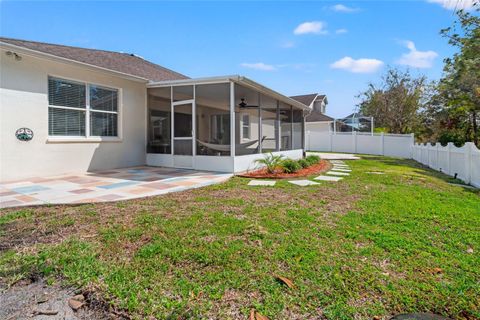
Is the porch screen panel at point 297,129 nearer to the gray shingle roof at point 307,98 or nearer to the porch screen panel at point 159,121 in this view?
the porch screen panel at point 159,121

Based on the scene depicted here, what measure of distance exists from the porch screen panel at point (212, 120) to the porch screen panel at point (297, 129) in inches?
166

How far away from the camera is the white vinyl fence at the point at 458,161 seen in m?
6.86

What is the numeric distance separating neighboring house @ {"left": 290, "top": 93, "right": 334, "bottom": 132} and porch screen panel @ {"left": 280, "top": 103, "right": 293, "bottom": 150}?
1044 centimetres

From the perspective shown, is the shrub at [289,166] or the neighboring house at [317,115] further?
the neighboring house at [317,115]


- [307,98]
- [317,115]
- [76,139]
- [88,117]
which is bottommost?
[76,139]

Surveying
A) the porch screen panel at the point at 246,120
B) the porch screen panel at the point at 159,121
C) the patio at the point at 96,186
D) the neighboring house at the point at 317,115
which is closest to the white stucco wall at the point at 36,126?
the patio at the point at 96,186

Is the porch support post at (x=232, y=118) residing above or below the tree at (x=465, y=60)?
below

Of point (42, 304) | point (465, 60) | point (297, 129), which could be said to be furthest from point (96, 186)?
point (465, 60)

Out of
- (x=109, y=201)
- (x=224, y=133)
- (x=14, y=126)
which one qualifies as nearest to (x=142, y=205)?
(x=109, y=201)

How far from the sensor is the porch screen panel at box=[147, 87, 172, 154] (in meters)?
8.84

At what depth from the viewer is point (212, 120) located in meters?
10.4

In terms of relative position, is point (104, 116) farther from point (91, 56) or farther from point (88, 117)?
point (91, 56)

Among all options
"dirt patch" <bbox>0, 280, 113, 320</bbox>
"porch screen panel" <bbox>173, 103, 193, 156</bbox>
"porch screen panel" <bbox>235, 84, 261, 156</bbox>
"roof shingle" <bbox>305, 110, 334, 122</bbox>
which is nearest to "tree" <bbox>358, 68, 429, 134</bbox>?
"roof shingle" <bbox>305, 110, 334, 122</bbox>

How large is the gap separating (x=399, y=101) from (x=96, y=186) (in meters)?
24.8
